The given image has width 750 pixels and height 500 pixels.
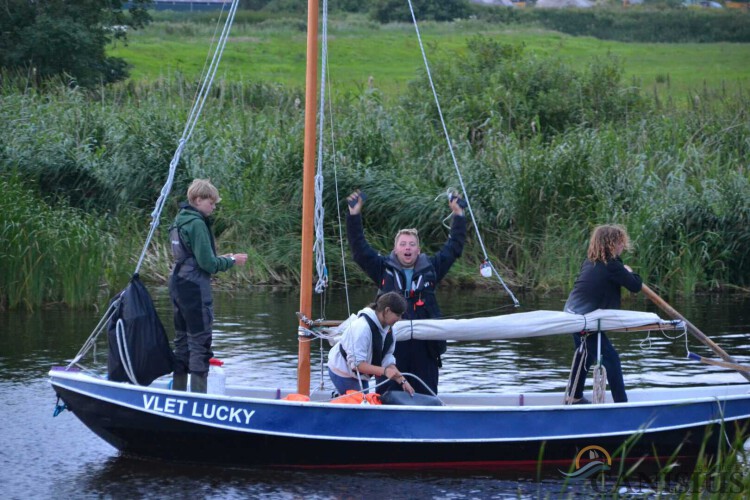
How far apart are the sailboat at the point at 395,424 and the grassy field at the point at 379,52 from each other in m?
25.2

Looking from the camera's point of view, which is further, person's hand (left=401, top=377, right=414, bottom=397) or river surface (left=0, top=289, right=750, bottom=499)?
person's hand (left=401, top=377, right=414, bottom=397)

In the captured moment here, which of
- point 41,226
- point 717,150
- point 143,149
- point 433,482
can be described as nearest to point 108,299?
point 41,226

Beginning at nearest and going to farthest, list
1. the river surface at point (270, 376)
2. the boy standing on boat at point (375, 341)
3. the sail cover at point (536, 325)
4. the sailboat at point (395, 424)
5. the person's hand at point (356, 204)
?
the river surface at point (270, 376) → the boy standing on boat at point (375, 341) → the sailboat at point (395, 424) → the sail cover at point (536, 325) → the person's hand at point (356, 204)

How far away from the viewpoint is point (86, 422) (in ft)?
30.1

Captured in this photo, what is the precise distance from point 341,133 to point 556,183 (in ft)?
12.2

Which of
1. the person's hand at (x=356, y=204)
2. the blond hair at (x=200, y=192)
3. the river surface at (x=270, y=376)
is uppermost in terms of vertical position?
the blond hair at (x=200, y=192)

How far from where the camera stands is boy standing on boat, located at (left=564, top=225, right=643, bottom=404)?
9.23 meters

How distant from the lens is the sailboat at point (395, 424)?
29.0 feet

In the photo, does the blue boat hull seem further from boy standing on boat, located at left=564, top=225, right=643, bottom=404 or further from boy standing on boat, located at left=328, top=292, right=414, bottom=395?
boy standing on boat, located at left=564, top=225, right=643, bottom=404

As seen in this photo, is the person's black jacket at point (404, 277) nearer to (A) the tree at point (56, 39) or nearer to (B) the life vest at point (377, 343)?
(B) the life vest at point (377, 343)

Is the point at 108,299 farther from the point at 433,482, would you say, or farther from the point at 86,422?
the point at 433,482

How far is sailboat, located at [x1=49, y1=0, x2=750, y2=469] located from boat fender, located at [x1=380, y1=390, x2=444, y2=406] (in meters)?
0.04

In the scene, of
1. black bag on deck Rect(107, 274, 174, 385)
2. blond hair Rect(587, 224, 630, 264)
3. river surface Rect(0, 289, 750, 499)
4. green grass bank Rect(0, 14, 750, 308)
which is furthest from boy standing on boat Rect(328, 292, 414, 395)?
green grass bank Rect(0, 14, 750, 308)

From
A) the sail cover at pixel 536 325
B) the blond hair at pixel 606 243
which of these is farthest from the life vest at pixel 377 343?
the blond hair at pixel 606 243
